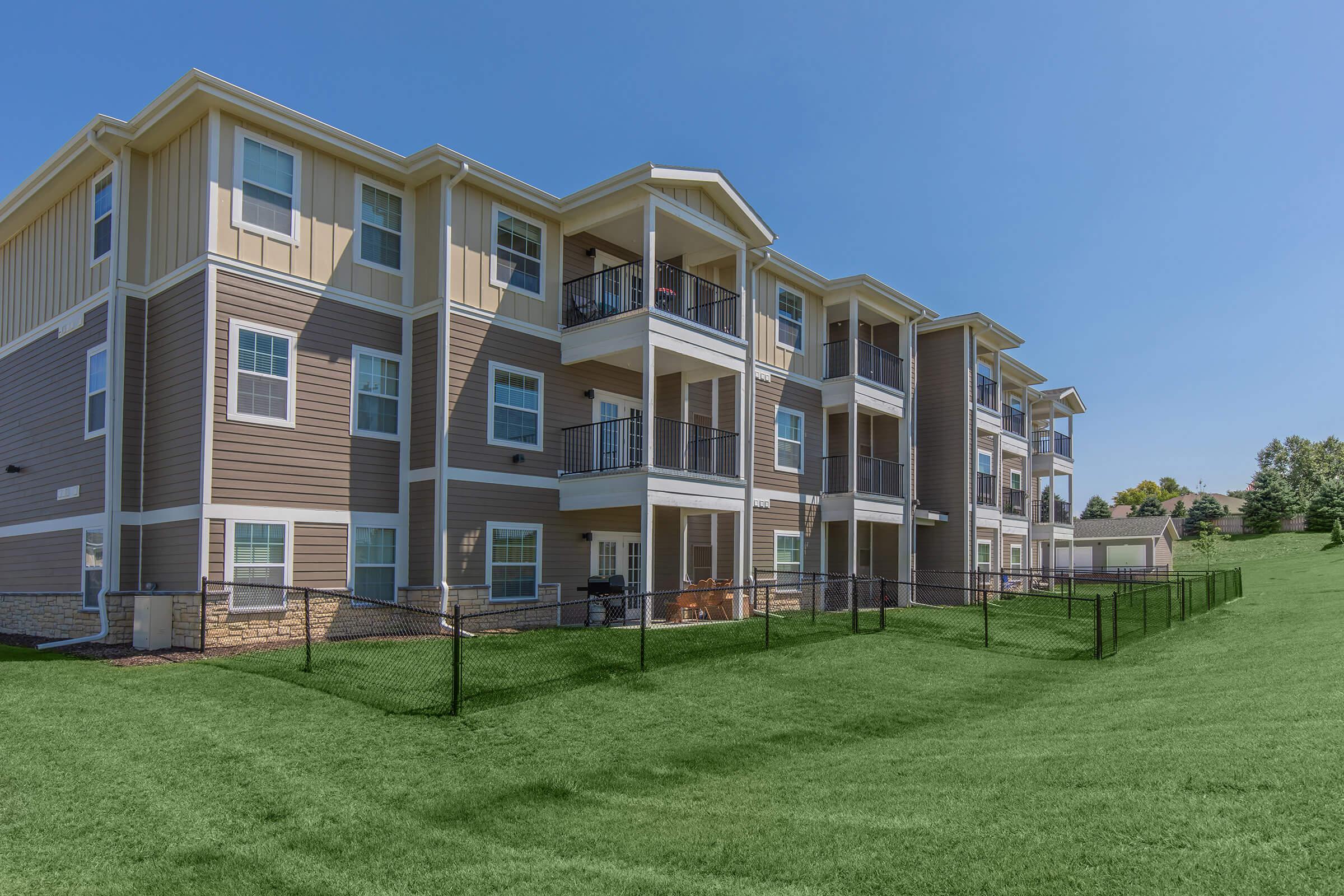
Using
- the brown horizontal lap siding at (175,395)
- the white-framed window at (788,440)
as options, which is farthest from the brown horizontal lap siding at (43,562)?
the white-framed window at (788,440)

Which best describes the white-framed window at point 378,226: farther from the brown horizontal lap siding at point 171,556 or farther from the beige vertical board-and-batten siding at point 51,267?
the brown horizontal lap siding at point 171,556

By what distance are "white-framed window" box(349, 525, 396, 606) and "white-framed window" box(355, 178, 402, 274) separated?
180 inches

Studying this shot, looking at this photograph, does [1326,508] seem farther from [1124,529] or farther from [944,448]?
[944,448]

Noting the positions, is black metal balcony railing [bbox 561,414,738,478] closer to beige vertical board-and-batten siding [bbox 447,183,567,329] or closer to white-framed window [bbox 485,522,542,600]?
white-framed window [bbox 485,522,542,600]

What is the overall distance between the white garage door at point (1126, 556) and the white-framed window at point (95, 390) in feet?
182

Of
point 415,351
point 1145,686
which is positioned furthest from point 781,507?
point 1145,686

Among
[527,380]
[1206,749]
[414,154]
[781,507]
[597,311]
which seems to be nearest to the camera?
[1206,749]

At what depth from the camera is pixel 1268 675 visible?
10461mm

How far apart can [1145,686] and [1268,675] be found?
4.23 ft

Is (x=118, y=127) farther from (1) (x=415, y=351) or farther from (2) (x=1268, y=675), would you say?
(2) (x=1268, y=675)

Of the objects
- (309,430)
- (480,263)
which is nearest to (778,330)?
(480,263)

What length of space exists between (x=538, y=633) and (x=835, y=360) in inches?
509

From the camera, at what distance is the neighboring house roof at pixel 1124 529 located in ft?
185

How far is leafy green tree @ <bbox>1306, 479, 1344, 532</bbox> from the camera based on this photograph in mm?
59594
